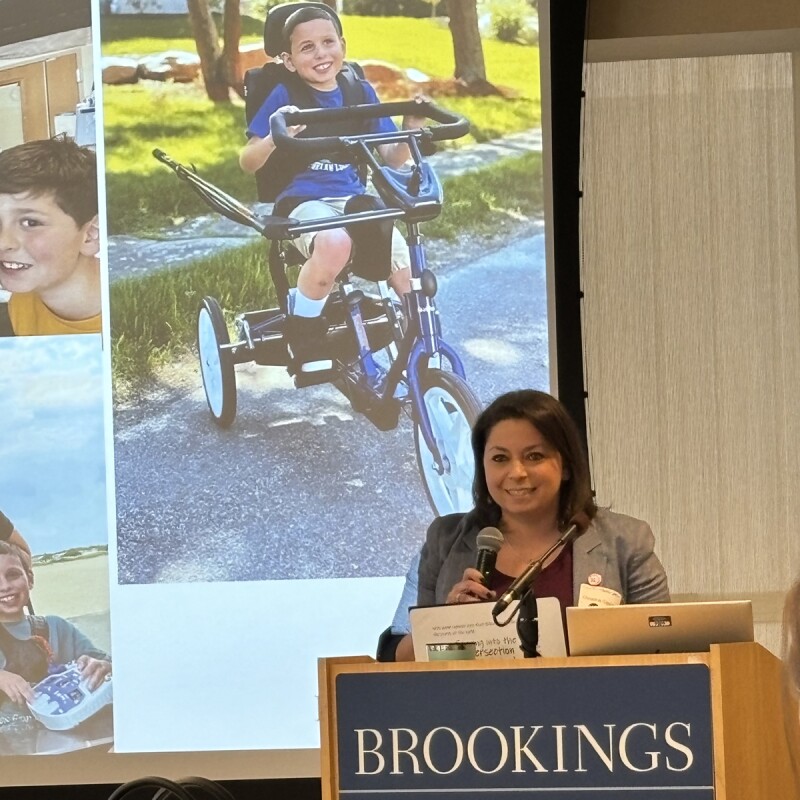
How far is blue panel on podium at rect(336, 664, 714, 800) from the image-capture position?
1.68m

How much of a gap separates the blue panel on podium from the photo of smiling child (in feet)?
7.86

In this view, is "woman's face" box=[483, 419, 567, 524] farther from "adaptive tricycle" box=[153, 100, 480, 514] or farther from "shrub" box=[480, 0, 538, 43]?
"shrub" box=[480, 0, 538, 43]

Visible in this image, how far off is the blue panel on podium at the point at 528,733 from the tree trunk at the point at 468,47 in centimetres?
254

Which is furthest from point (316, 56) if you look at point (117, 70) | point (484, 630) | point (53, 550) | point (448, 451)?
point (484, 630)

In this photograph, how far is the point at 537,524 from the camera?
262 centimetres

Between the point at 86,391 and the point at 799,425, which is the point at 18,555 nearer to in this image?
the point at 86,391

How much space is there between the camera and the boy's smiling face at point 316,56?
390 centimetres

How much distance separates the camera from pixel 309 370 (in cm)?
385

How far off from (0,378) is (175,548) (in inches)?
30.2

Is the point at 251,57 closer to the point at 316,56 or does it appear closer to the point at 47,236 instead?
the point at 316,56

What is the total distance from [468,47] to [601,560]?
6.56 ft

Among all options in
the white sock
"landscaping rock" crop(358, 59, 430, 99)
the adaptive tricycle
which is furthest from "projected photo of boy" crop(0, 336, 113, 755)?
"landscaping rock" crop(358, 59, 430, 99)

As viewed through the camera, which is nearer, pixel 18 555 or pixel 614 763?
pixel 614 763

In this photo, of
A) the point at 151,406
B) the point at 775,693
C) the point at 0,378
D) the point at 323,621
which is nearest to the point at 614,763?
the point at 775,693
